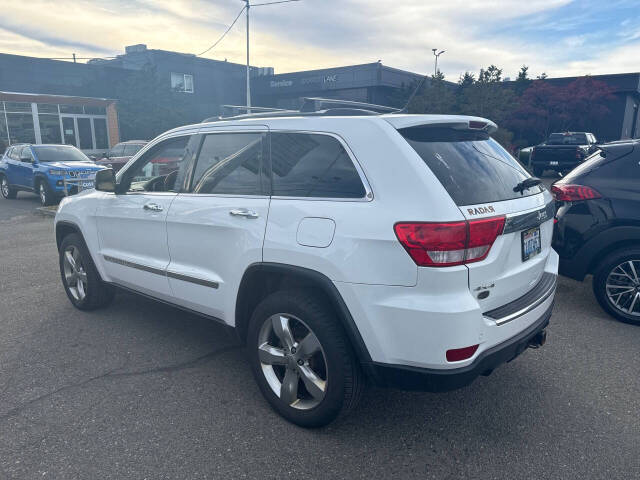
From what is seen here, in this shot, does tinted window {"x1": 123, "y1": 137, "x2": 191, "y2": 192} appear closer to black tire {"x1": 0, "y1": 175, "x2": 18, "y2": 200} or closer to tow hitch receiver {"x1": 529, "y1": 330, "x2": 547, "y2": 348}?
tow hitch receiver {"x1": 529, "y1": 330, "x2": 547, "y2": 348}

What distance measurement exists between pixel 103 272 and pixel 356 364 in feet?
9.69

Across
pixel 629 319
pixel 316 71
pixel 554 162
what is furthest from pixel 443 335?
pixel 316 71

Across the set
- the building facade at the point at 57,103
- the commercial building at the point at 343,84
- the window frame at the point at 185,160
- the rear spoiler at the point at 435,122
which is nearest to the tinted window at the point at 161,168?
the window frame at the point at 185,160

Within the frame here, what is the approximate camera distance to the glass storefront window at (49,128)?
30.5m

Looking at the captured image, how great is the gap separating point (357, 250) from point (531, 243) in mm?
1155

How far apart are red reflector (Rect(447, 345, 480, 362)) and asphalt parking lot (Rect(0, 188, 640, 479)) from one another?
67 cm

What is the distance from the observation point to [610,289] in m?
4.63

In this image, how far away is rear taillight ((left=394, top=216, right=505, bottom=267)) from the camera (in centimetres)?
236

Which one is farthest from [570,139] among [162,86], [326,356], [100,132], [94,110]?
[94,110]

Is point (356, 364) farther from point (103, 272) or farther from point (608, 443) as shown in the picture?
point (103, 272)

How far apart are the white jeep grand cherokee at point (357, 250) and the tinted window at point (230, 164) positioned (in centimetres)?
1

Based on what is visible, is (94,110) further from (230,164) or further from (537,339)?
(537,339)

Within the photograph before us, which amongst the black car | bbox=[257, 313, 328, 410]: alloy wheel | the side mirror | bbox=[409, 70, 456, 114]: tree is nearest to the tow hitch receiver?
bbox=[257, 313, 328, 410]: alloy wheel

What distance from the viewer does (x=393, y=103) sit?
38.8m
